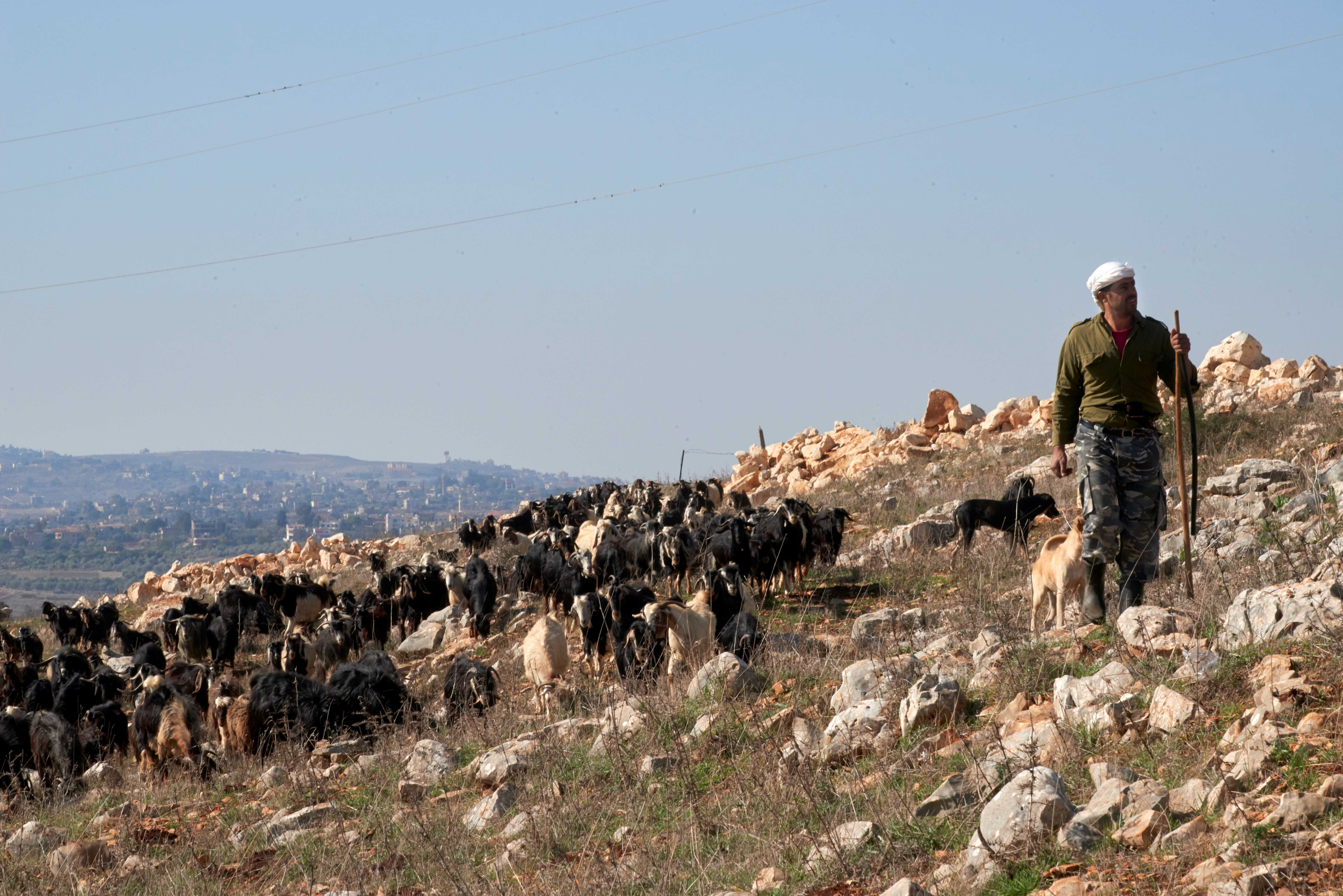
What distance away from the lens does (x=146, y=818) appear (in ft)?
23.7

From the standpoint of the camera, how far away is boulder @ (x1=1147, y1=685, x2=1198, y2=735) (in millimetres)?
4770

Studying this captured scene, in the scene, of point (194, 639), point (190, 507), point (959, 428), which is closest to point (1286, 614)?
point (194, 639)

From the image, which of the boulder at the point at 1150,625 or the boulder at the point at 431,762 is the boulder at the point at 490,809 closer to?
the boulder at the point at 431,762

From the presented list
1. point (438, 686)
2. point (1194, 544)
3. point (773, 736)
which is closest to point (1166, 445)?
point (1194, 544)

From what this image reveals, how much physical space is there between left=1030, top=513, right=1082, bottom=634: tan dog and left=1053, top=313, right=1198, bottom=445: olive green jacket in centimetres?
109

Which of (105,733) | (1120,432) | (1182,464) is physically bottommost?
(105,733)

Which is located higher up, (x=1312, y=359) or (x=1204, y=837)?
(x=1312, y=359)

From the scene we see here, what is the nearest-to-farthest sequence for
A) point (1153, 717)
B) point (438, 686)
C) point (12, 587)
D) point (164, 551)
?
1. point (1153, 717)
2. point (438, 686)
3. point (12, 587)
4. point (164, 551)

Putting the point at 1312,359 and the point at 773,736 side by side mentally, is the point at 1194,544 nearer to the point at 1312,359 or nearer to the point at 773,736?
the point at 773,736

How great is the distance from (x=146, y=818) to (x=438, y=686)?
380 centimetres

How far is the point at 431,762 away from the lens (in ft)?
23.6

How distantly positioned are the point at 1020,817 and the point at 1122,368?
3.54 metres

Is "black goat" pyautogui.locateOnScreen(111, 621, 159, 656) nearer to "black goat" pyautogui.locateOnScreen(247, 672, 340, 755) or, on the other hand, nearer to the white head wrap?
"black goat" pyautogui.locateOnScreen(247, 672, 340, 755)

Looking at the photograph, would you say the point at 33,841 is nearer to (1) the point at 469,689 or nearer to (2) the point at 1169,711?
(1) the point at 469,689
